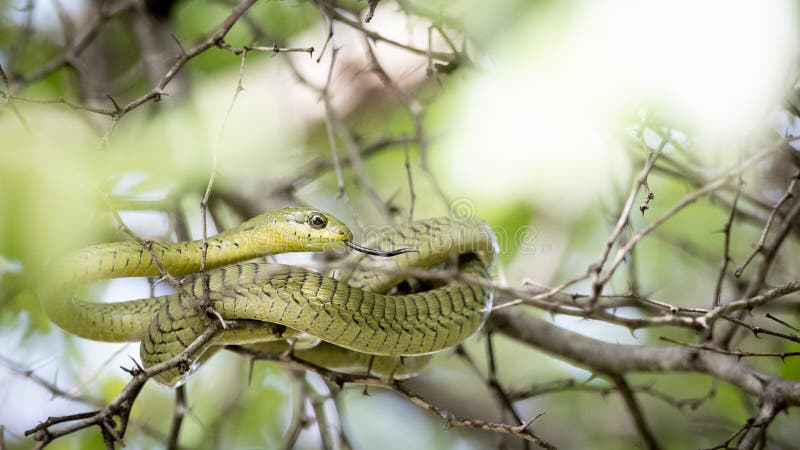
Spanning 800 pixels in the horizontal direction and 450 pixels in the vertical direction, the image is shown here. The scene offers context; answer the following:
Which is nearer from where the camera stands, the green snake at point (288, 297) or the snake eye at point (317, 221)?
the green snake at point (288, 297)

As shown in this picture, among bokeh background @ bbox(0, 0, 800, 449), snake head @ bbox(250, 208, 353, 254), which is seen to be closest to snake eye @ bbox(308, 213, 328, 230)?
snake head @ bbox(250, 208, 353, 254)

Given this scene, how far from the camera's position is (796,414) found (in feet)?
21.3

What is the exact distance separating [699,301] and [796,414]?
3.88ft

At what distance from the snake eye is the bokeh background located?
37 cm

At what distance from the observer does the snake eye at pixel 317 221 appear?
13.5 ft

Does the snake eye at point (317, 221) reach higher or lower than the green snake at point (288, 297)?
higher

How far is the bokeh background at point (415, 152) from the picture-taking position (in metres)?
3.29

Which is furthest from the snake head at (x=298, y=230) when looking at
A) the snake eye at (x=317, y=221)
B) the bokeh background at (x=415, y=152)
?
the bokeh background at (x=415, y=152)

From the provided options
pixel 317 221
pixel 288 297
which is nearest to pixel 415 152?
pixel 317 221

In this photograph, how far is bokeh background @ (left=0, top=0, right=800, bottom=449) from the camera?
3.29m

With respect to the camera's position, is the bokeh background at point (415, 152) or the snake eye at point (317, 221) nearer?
the bokeh background at point (415, 152)

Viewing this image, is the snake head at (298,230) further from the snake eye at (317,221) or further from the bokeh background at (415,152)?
the bokeh background at (415,152)

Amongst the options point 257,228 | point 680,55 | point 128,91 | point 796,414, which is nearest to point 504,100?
point 680,55

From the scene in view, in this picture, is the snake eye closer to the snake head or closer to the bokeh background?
the snake head
